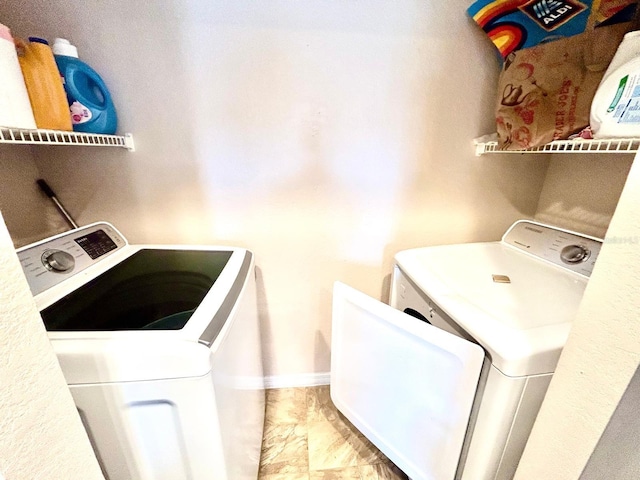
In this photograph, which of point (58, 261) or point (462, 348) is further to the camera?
point (58, 261)

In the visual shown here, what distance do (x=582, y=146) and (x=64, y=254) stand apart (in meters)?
1.89

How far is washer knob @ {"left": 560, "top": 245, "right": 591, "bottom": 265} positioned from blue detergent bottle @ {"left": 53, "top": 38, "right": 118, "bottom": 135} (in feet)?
6.40

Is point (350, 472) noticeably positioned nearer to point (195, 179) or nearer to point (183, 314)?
point (183, 314)

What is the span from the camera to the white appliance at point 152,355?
69 centimetres

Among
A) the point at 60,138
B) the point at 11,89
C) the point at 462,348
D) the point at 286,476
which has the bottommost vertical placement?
the point at 286,476

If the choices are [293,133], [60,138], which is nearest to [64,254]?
[60,138]

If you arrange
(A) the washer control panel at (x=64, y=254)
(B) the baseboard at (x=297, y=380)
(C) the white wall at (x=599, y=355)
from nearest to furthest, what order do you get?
(C) the white wall at (x=599, y=355) < (A) the washer control panel at (x=64, y=254) < (B) the baseboard at (x=297, y=380)

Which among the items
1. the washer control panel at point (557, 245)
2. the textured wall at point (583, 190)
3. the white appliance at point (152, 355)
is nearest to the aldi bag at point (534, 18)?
the textured wall at point (583, 190)

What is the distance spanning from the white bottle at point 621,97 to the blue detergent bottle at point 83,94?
1.70 m

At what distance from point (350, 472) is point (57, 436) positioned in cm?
139

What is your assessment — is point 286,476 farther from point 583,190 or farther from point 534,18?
point 534,18

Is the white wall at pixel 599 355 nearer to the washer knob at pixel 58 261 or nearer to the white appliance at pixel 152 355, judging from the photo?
the white appliance at pixel 152 355

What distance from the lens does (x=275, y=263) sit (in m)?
1.60

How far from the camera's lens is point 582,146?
100 centimetres
